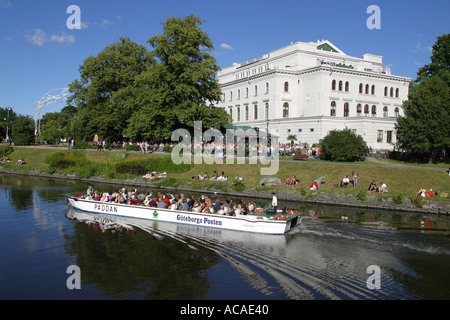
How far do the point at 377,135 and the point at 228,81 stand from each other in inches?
1509

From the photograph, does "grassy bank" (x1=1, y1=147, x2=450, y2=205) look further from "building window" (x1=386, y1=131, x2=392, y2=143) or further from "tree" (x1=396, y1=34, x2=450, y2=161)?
"building window" (x1=386, y1=131, x2=392, y2=143)

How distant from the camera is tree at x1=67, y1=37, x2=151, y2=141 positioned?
2156 inches

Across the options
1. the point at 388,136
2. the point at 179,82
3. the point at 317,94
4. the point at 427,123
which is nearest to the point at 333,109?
the point at 317,94

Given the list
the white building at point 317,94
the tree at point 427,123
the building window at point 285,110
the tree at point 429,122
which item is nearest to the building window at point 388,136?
the white building at point 317,94

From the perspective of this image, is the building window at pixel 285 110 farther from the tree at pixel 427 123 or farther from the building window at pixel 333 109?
the tree at pixel 427 123

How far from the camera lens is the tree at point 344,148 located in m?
39.9

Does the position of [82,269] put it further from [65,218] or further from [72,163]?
[72,163]

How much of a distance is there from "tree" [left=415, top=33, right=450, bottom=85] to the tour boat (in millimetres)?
44284

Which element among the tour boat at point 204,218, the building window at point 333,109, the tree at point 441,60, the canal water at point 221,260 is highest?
the tree at point 441,60

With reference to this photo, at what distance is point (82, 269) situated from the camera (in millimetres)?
15188

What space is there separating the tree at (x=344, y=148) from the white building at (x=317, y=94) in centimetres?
1609

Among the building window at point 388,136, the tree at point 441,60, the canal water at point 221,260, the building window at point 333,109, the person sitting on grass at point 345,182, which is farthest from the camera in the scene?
the building window at point 333,109

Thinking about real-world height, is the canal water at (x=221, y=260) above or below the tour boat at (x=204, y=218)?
below
